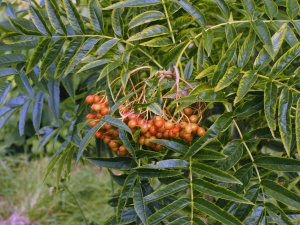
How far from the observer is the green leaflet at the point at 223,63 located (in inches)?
36.3

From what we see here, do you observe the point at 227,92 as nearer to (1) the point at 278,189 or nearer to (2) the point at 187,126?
(2) the point at 187,126

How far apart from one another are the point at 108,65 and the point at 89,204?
2.60 m

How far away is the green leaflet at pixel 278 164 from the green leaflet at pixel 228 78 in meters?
0.18

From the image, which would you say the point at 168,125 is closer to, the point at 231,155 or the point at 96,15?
the point at 231,155

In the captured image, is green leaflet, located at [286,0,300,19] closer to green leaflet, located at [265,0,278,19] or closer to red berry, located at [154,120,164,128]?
green leaflet, located at [265,0,278,19]

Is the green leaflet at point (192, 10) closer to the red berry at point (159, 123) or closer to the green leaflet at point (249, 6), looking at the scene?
the green leaflet at point (249, 6)

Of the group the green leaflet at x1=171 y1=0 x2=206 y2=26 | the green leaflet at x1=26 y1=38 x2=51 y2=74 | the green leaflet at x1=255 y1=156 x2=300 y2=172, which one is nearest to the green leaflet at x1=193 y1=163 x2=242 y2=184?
the green leaflet at x1=255 y1=156 x2=300 y2=172

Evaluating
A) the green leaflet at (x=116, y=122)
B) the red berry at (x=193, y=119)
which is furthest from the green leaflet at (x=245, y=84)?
the green leaflet at (x=116, y=122)

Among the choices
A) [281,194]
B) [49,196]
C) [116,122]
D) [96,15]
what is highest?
[96,15]

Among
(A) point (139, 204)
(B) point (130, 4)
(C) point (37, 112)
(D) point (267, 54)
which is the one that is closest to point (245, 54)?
(D) point (267, 54)

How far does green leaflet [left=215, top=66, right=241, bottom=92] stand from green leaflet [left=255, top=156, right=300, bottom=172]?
0.18m

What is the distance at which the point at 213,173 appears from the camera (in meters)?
0.90

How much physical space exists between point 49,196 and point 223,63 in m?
2.65

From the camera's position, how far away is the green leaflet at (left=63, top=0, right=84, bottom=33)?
1.02 meters
